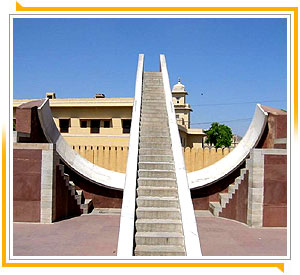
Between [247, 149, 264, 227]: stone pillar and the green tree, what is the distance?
107ft

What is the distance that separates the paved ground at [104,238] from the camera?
207 inches

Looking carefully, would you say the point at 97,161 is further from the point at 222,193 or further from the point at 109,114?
the point at 109,114

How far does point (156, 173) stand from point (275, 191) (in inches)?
108

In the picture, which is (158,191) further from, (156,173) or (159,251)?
(159,251)

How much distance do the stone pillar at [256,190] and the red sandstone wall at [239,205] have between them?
25 centimetres

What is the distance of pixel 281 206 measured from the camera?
711 cm

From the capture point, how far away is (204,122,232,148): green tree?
130 feet

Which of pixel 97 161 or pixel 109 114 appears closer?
pixel 97 161

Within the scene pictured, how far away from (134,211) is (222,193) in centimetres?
450

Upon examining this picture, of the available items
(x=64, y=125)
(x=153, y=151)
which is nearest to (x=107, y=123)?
(x=64, y=125)

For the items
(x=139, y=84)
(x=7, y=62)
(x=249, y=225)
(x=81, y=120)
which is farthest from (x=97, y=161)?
(x=81, y=120)

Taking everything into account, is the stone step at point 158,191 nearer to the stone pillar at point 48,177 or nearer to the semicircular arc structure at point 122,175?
the stone pillar at point 48,177

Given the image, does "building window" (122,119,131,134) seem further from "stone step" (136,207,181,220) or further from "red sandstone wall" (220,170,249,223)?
"stone step" (136,207,181,220)
